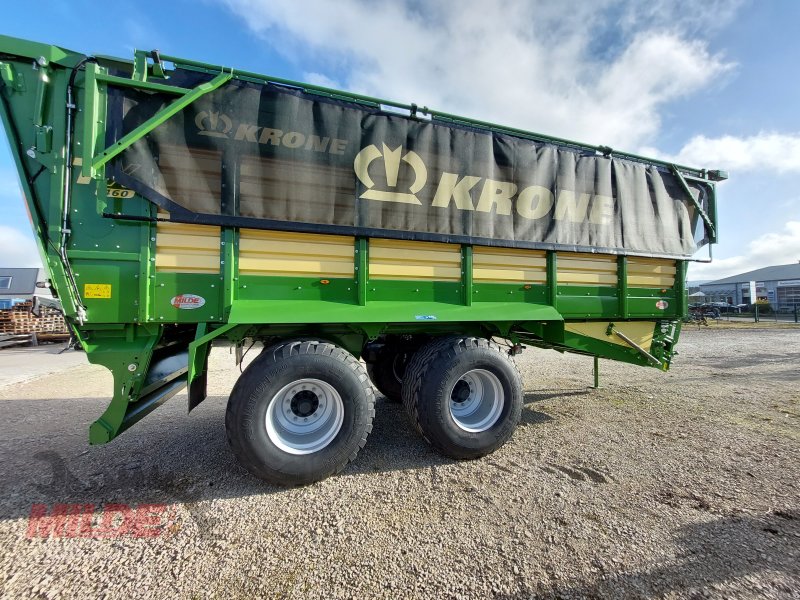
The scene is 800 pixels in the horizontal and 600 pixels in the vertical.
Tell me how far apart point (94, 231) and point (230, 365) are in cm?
756

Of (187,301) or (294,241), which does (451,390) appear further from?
(187,301)

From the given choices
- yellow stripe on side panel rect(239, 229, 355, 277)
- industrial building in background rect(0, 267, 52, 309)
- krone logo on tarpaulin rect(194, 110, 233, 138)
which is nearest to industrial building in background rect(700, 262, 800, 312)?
yellow stripe on side panel rect(239, 229, 355, 277)

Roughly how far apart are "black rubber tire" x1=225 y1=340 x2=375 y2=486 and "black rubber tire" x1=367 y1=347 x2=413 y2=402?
164 cm

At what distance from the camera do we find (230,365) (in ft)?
32.1

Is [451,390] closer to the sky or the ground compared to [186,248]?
closer to the ground

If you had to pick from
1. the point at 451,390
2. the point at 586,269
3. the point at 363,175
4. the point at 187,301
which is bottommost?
the point at 451,390

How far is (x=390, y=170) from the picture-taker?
3.51 meters

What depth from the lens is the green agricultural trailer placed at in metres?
2.83

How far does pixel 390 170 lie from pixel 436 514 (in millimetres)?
2863

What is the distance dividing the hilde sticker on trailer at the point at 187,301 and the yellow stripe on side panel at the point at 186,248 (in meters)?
0.21

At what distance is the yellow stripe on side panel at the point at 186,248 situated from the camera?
2986 mm

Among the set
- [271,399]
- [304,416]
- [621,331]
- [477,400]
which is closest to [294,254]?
[271,399]

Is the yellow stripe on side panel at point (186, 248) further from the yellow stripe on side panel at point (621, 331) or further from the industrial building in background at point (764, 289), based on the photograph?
the industrial building in background at point (764, 289)

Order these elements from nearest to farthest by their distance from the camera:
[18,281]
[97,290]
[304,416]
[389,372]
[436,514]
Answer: [436,514] → [97,290] → [304,416] → [389,372] → [18,281]
